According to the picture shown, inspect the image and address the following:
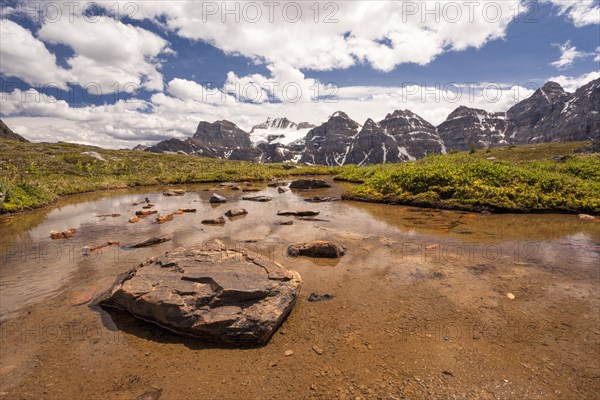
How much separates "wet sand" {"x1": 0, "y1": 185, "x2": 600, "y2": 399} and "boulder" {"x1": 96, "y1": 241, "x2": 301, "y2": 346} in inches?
13.0

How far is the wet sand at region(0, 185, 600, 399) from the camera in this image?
5.47 m

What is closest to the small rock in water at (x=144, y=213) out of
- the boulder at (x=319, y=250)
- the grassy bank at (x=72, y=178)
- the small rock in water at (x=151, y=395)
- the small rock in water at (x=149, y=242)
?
the small rock in water at (x=149, y=242)

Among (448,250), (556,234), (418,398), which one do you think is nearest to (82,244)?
(418,398)

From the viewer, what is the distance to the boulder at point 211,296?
6.75 m

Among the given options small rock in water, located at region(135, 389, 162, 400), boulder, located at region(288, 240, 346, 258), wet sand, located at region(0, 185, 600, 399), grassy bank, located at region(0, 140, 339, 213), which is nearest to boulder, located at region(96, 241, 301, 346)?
wet sand, located at region(0, 185, 600, 399)

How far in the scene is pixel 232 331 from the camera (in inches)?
262

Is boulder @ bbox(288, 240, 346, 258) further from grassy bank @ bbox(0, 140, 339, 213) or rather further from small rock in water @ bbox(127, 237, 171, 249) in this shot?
grassy bank @ bbox(0, 140, 339, 213)

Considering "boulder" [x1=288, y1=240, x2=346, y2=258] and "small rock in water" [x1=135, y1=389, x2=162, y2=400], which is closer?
"small rock in water" [x1=135, y1=389, x2=162, y2=400]

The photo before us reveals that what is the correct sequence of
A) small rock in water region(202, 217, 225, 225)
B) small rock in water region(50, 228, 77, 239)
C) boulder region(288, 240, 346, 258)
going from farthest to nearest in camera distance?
small rock in water region(202, 217, 225, 225)
small rock in water region(50, 228, 77, 239)
boulder region(288, 240, 346, 258)

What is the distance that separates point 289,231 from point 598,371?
12194mm

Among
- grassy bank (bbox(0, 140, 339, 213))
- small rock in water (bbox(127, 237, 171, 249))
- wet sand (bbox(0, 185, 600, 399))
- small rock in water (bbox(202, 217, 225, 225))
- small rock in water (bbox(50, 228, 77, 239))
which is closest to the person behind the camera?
wet sand (bbox(0, 185, 600, 399))

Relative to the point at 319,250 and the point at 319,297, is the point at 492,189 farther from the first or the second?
the point at 319,297

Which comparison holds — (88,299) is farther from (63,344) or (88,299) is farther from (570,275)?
(570,275)

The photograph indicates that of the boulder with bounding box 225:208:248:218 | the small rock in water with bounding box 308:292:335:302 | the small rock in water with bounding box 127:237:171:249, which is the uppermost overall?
the boulder with bounding box 225:208:248:218
